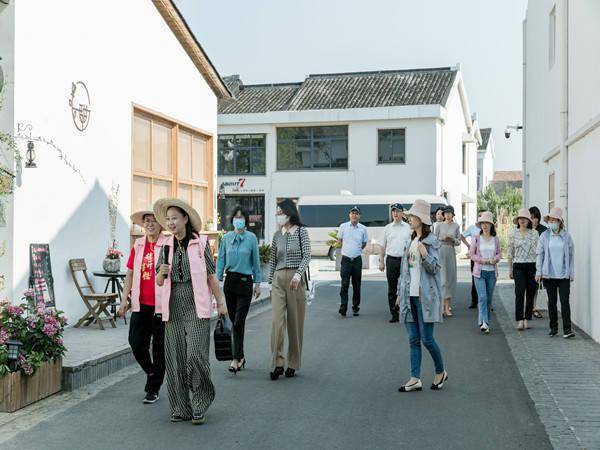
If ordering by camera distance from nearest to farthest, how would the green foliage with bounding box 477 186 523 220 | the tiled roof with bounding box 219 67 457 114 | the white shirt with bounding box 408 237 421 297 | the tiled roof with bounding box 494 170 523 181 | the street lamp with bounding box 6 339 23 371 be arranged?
the street lamp with bounding box 6 339 23 371 < the white shirt with bounding box 408 237 421 297 < the tiled roof with bounding box 219 67 457 114 < the green foliage with bounding box 477 186 523 220 < the tiled roof with bounding box 494 170 523 181

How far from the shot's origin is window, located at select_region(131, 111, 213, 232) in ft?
46.7

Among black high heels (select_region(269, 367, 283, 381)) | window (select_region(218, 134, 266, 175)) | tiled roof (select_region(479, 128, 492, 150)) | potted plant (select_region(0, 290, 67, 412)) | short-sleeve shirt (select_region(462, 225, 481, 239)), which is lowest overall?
black high heels (select_region(269, 367, 283, 381))

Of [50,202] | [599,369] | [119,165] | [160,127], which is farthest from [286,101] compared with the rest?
[599,369]

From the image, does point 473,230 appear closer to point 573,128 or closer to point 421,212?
point 573,128

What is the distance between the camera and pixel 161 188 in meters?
15.4

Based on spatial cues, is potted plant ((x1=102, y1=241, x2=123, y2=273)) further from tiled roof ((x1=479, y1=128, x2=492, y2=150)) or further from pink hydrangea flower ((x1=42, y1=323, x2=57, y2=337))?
tiled roof ((x1=479, y1=128, x2=492, y2=150))

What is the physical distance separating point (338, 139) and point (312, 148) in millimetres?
1327

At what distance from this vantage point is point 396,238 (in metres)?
13.3

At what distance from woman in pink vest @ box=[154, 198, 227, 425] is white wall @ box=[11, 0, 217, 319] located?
13.1ft

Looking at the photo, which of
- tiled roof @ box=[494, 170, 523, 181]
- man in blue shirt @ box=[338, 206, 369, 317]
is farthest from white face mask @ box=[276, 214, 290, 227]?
tiled roof @ box=[494, 170, 523, 181]

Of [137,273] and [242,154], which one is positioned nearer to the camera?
[137,273]

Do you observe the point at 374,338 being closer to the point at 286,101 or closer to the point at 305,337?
the point at 305,337

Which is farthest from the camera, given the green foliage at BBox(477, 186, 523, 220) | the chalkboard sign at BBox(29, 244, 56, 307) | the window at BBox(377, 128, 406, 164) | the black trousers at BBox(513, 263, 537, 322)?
the green foliage at BBox(477, 186, 523, 220)

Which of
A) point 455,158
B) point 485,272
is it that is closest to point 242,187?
point 455,158
